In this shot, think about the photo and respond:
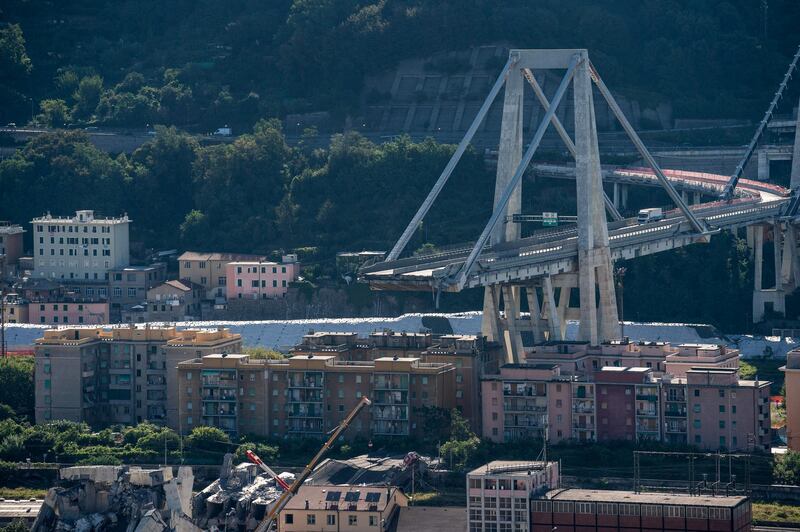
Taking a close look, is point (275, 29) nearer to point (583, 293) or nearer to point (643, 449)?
point (583, 293)

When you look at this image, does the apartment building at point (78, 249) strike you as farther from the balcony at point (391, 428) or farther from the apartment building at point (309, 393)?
the balcony at point (391, 428)

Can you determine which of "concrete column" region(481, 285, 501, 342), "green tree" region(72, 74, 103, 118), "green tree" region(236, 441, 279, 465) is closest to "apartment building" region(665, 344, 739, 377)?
A: "concrete column" region(481, 285, 501, 342)

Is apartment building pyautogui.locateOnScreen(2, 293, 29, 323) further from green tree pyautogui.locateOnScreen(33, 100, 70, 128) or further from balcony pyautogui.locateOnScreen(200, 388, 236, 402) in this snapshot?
green tree pyautogui.locateOnScreen(33, 100, 70, 128)

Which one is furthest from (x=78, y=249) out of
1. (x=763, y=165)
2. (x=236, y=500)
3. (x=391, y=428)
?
(x=236, y=500)

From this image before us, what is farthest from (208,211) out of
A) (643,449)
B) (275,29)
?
(643,449)

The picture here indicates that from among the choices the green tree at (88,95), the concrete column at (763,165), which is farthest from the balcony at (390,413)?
the green tree at (88,95)

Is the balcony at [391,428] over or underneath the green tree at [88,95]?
underneath
